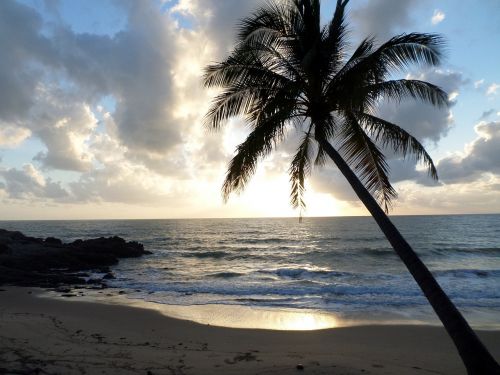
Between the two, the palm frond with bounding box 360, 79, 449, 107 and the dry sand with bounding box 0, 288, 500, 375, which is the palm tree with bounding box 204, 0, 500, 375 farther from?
the dry sand with bounding box 0, 288, 500, 375

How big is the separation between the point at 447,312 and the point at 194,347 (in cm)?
589

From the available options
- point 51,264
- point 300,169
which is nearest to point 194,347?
point 300,169

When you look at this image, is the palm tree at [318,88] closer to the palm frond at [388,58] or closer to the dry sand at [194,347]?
the palm frond at [388,58]

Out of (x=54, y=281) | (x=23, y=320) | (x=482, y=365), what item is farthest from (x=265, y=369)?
(x=54, y=281)

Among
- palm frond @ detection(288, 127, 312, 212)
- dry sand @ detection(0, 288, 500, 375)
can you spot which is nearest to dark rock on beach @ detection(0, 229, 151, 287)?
dry sand @ detection(0, 288, 500, 375)

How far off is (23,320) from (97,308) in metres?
3.01

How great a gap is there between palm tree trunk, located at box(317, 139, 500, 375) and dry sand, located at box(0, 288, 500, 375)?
254 cm

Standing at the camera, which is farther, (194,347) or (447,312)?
(194,347)

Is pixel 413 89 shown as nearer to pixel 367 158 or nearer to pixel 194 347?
pixel 367 158

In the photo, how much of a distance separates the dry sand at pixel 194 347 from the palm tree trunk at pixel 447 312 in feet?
8.33

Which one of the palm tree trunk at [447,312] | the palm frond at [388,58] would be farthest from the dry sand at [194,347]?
the palm frond at [388,58]

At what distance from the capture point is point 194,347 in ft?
29.8

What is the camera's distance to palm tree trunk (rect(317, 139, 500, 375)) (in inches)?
198

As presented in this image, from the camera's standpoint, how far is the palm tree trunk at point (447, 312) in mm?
5031
